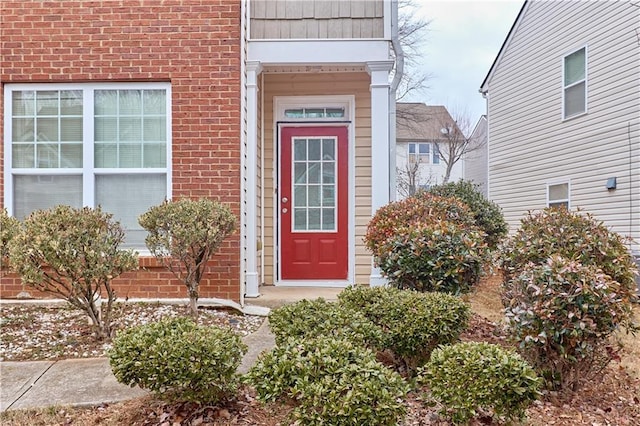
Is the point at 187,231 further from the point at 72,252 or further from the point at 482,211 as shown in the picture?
the point at 482,211

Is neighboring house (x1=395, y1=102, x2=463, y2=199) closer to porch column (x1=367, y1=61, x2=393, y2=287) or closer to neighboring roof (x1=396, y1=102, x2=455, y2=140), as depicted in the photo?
neighboring roof (x1=396, y1=102, x2=455, y2=140)

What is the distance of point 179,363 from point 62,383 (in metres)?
1.20

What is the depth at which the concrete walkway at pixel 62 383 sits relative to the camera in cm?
267

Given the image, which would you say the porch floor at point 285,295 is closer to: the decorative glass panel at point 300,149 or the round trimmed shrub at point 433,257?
the round trimmed shrub at point 433,257

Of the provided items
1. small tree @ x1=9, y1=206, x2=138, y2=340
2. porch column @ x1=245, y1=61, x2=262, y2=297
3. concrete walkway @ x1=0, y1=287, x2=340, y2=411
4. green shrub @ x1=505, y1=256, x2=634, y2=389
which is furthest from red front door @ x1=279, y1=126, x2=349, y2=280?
green shrub @ x1=505, y1=256, x2=634, y2=389

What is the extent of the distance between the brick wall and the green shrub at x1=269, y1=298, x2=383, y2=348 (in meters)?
2.01

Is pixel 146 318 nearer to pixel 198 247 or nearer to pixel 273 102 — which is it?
pixel 198 247

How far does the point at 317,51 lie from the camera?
5316mm

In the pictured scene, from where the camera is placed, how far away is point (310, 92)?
19.9 ft

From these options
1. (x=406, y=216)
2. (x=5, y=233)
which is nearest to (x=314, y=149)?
(x=406, y=216)

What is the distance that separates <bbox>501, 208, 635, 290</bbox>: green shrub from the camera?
3324mm

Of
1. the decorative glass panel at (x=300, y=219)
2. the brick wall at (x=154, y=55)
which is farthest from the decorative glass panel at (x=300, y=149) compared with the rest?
the brick wall at (x=154, y=55)

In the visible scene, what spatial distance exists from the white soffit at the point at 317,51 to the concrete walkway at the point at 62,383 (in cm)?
341

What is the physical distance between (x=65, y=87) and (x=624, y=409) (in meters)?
5.69
